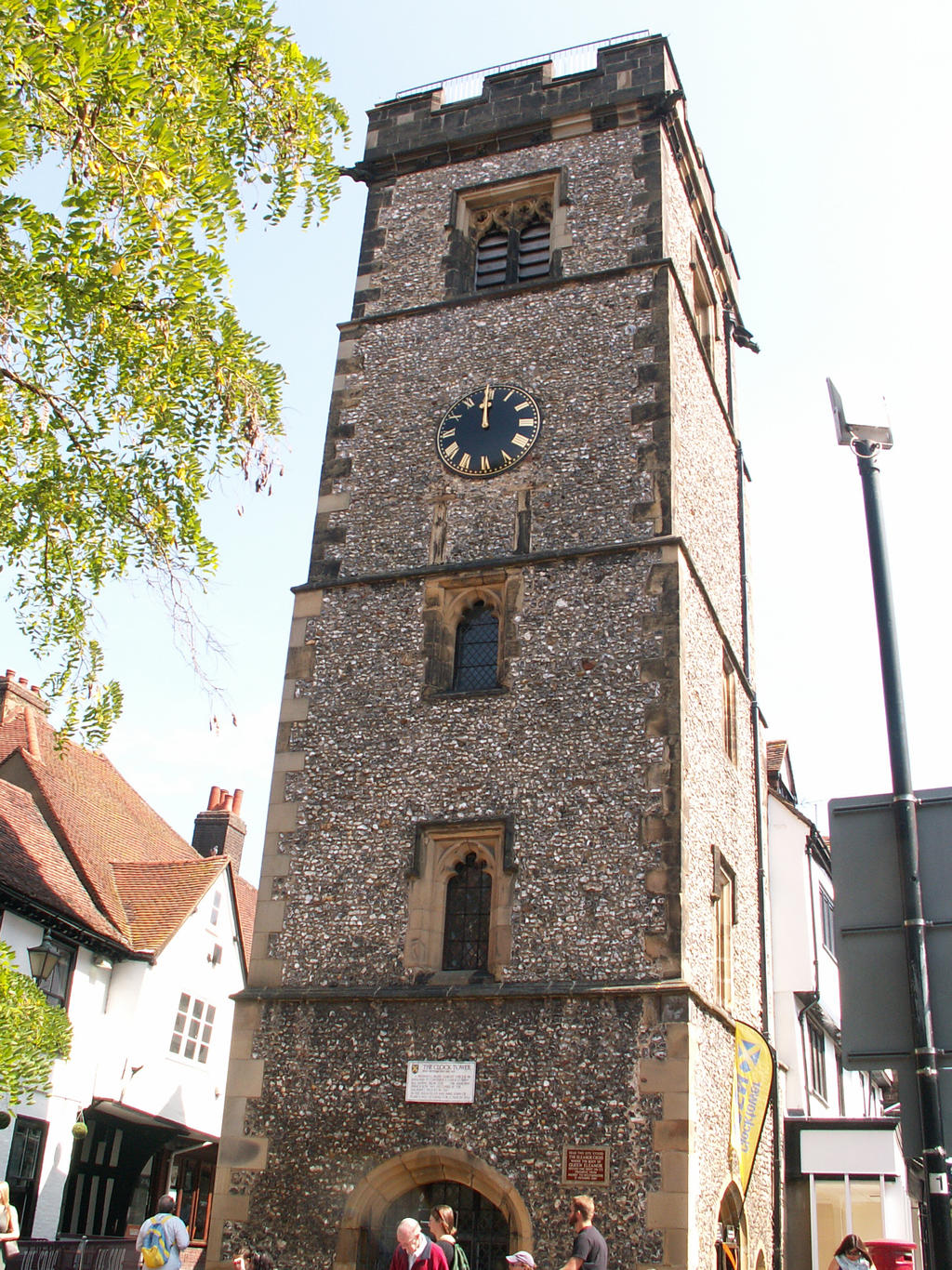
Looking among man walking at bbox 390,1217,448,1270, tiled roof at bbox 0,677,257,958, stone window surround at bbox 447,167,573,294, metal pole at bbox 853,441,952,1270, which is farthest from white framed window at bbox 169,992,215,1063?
metal pole at bbox 853,441,952,1270

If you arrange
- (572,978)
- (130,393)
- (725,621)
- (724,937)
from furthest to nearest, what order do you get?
(725,621), (724,937), (572,978), (130,393)

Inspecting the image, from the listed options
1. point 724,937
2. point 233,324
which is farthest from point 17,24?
point 724,937

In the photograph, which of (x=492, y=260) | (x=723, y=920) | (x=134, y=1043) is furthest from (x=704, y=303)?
(x=134, y=1043)

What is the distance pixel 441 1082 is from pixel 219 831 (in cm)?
1650

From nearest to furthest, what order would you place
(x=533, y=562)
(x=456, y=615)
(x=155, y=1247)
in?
(x=155, y=1247), (x=533, y=562), (x=456, y=615)

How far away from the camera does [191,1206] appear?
68.8 ft

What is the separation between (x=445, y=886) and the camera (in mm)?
12664

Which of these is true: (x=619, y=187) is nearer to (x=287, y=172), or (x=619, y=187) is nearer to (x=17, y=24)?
(x=287, y=172)

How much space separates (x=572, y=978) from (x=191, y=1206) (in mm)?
12811

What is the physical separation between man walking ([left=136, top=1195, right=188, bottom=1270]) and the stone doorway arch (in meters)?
1.95

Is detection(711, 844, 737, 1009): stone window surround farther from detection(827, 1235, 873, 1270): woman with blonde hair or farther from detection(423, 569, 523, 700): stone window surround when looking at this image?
detection(827, 1235, 873, 1270): woman with blonde hair

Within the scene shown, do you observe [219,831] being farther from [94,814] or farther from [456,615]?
[456,615]

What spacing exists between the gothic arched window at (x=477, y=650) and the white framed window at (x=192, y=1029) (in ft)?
30.1

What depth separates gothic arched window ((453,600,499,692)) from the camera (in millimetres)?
13875
